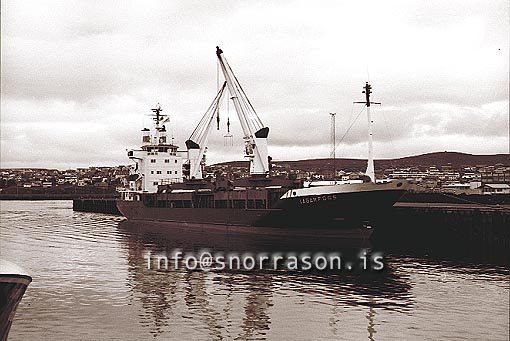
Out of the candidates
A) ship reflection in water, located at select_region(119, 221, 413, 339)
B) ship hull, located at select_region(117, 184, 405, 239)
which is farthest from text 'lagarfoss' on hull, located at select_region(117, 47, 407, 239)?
ship reflection in water, located at select_region(119, 221, 413, 339)

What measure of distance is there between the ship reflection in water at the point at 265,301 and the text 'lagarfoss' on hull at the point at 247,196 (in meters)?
3.99

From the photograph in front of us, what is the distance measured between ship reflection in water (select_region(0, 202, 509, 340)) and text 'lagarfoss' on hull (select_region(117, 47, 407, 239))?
399 cm

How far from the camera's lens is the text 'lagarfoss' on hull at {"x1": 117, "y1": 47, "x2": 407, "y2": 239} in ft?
98.0

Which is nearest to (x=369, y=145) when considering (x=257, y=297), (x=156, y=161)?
(x=257, y=297)

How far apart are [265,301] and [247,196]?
19064 millimetres

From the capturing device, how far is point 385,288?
18.5 metres

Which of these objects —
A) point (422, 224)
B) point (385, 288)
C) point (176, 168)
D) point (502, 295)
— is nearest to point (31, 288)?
point (385, 288)

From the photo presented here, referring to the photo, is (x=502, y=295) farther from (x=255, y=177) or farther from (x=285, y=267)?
(x=255, y=177)

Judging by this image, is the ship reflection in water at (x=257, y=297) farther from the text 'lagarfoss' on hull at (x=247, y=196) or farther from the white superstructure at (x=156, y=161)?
the white superstructure at (x=156, y=161)

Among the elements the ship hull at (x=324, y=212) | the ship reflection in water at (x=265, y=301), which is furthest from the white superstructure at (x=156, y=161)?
the ship reflection in water at (x=265, y=301)

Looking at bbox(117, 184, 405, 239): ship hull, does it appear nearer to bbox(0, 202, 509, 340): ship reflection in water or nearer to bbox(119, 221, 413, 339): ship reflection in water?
bbox(0, 202, 509, 340): ship reflection in water

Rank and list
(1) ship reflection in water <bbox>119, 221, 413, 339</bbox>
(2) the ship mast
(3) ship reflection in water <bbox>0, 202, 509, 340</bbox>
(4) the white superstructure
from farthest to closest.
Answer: (4) the white superstructure
(2) the ship mast
(1) ship reflection in water <bbox>119, 221, 413, 339</bbox>
(3) ship reflection in water <bbox>0, 202, 509, 340</bbox>

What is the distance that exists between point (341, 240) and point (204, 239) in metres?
9.91

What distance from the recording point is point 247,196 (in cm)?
3547
